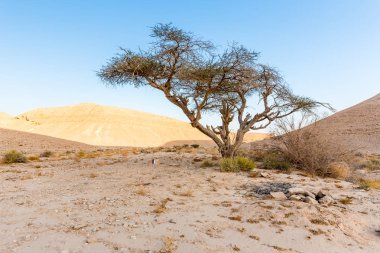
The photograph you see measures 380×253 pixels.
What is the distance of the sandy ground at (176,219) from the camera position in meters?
4.98

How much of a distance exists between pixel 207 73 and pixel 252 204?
6255 millimetres

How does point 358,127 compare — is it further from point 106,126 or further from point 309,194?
point 309,194

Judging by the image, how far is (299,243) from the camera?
5309 mm

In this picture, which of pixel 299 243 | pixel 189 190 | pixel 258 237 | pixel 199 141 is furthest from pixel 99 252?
pixel 199 141

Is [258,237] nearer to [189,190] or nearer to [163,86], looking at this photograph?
[189,190]

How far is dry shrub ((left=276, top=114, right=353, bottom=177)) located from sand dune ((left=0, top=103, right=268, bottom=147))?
34897 mm

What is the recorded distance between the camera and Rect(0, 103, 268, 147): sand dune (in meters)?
49.1

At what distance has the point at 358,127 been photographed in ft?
149

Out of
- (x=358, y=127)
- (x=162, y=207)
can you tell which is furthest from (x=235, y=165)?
(x=358, y=127)

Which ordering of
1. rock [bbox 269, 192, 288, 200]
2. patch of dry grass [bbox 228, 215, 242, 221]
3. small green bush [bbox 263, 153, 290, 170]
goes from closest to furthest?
patch of dry grass [bbox 228, 215, 242, 221], rock [bbox 269, 192, 288, 200], small green bush [bbox 263, 153, 290, 170]

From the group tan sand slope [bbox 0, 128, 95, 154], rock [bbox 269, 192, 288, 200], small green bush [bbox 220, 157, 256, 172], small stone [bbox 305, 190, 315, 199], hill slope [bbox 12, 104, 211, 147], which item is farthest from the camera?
hill slope [bbox 12, 104, 211, 147]

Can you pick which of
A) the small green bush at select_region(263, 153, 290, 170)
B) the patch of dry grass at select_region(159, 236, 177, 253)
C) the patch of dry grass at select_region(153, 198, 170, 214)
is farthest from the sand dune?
the patch of dry grass at select_region(159, 236, 177, 253)

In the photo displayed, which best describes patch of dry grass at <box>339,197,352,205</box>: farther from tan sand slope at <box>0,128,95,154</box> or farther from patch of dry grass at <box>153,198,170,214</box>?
tan sand slope at <box>0,128,95,154</box>

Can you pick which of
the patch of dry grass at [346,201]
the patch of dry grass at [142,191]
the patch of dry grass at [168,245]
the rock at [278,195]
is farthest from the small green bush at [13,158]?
the patch of dry grass at [346,201]
